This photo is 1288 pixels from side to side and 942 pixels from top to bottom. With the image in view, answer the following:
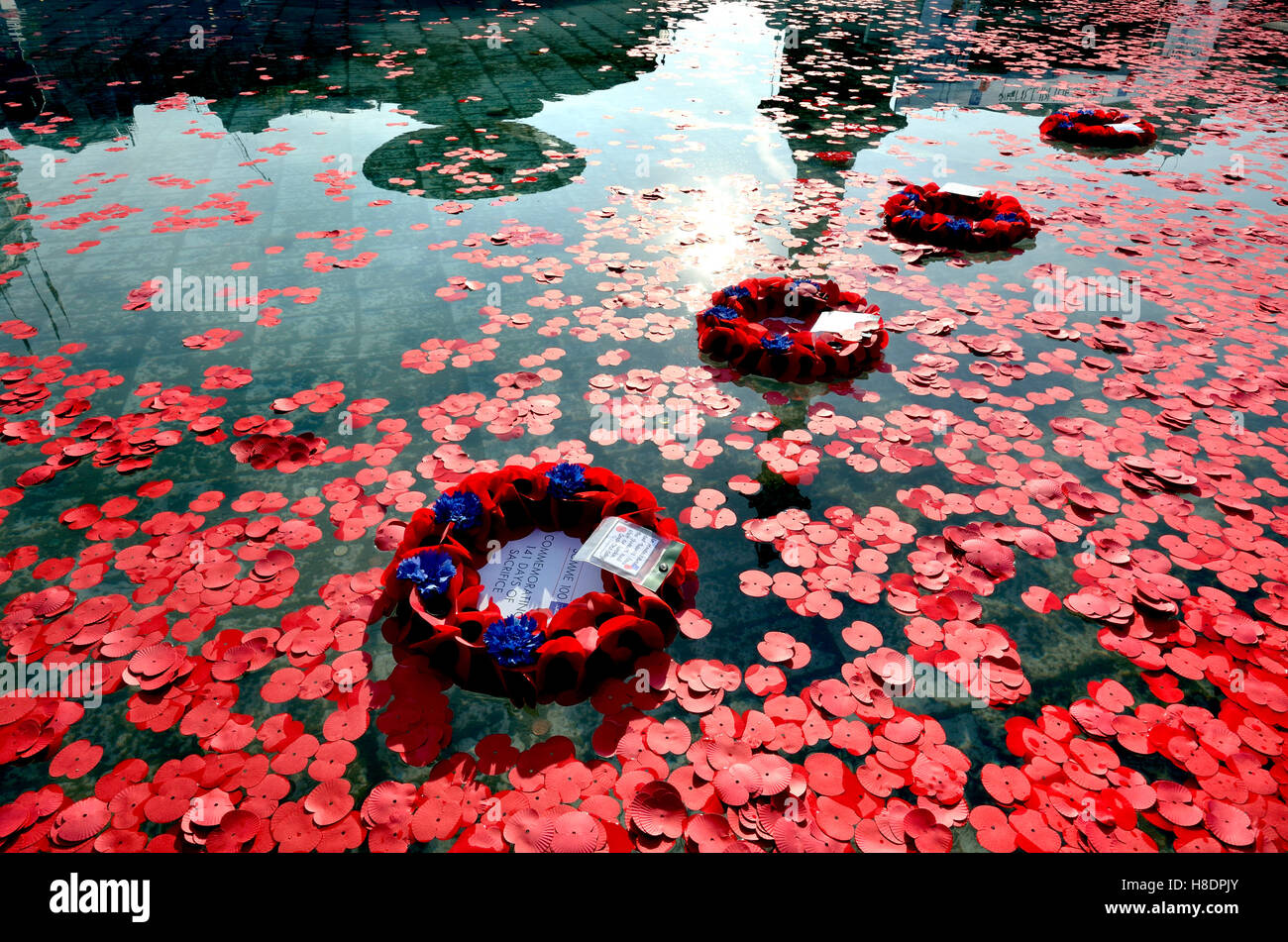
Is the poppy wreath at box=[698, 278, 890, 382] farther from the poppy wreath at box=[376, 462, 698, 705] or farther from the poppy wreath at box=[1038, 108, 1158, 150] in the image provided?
the poppy wreath at box=[1038, 108, 1158, 150]

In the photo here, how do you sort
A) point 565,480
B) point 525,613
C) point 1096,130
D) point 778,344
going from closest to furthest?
point 525,613 → point 565,480 → point 778,344 → point 1096,130

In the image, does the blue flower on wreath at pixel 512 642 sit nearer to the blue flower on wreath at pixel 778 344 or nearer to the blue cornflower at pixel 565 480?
the blue cornflower at pixel 565 480

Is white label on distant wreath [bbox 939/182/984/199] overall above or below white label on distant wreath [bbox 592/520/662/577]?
above

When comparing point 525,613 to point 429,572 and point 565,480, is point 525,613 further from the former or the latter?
point 565,480

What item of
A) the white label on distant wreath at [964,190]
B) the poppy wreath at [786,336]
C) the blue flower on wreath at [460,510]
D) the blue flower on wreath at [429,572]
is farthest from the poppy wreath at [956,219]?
the blue flower on wreath at [429,572]

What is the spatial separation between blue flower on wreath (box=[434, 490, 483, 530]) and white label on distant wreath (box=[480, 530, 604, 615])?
24cm

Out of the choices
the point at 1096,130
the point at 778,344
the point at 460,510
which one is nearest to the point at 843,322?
the point at 778,344

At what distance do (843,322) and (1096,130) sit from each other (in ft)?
25.5

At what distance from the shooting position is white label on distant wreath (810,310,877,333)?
17.1 feet

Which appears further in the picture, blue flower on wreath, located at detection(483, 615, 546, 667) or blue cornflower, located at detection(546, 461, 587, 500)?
blue cornflower, located at detection(546, 461, 587, 500)

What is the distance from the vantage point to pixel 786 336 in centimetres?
505

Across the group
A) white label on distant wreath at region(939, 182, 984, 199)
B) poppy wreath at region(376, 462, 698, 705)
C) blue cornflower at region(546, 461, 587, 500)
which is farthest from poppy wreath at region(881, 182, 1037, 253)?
blue cornflower at region(546, 461, 587, 500)
